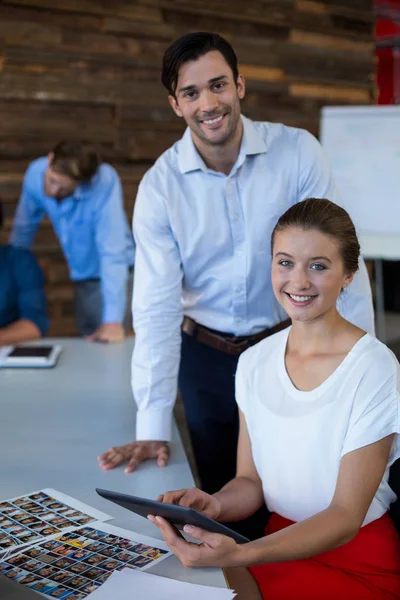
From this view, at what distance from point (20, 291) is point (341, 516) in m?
1.86

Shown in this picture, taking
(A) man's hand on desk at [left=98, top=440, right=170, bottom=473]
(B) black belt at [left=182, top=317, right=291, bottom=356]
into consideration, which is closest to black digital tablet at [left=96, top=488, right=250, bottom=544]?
(A) man's hand on desk at [left=98, top=440, right=170, bottom=473]

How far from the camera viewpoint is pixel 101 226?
3939 mm

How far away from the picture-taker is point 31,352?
Answer: 240 cm

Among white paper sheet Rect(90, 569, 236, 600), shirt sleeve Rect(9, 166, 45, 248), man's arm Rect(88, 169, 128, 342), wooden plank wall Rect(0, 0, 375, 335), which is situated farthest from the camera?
wooden plank wall Rect(0, 0, 375, 335)

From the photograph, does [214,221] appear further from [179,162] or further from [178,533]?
[178,533]

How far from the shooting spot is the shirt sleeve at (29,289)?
2723 mm

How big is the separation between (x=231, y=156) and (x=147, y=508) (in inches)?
41.1

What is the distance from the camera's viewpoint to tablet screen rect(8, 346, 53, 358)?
2.36 m

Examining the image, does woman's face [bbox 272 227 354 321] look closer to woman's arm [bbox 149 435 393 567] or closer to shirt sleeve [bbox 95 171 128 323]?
woman's arm [bbox 149 435 393 567]

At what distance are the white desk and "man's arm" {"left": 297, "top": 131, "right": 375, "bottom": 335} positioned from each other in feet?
1.68

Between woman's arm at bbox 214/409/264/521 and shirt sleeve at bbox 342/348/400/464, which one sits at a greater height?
shirt sleeve at bbox 342/348/400/464

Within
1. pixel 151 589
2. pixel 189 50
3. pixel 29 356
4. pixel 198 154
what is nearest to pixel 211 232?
pixel 198 154

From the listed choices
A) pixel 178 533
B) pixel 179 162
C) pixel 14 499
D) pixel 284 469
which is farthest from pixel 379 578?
pixel 179 162

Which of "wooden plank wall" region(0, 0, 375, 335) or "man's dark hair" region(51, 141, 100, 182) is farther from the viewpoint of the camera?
"wooden plank wall" region(0, 0, 375, 335)
